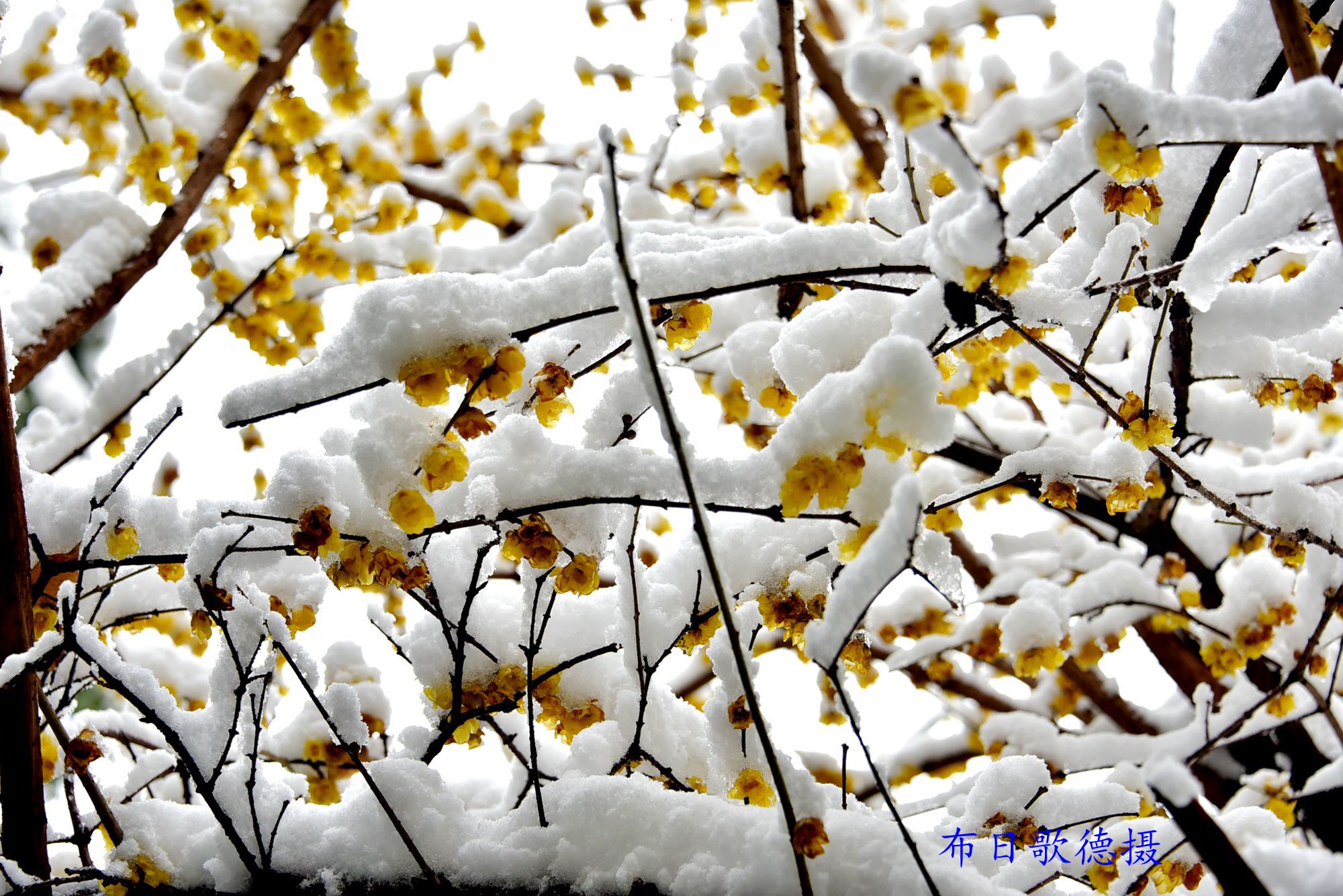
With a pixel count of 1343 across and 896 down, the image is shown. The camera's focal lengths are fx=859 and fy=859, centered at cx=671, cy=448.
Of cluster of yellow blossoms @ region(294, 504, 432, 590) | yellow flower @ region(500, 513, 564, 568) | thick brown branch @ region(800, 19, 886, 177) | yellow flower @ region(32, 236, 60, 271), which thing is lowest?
cluster of yellow blossoms @ region(294, 504, 432, 590)

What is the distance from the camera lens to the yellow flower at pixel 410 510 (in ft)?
3.93

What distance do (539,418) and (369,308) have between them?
0.31 metres

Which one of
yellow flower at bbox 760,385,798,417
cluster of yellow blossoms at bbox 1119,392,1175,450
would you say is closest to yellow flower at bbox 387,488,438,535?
yellow flower at bbox 760,385,798,417

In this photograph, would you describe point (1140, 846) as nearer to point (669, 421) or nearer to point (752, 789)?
point (752, 789)

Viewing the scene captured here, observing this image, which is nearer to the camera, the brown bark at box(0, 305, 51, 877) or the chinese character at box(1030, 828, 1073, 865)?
the brown bark at box(0, 305, 51, 877)

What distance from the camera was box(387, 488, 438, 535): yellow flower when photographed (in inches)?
47.2

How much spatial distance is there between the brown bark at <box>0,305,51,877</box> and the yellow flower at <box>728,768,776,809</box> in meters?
1.07

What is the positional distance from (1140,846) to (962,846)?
0.41 m

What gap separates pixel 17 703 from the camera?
4.26ft

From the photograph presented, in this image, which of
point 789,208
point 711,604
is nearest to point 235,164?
point 789,208

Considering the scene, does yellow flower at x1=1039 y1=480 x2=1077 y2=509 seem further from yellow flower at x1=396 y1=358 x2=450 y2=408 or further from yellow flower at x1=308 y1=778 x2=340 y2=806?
yellow flower at x1=308 y1=778 x2=340 y2=806

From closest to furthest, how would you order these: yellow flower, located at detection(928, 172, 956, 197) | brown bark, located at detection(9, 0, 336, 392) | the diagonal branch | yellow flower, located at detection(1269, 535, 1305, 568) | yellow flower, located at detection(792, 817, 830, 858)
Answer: the diagonal branch
yellow flower, located at detection(792, 817, 830, 858)
yellow flower, located at detection(1269, 535, 1305, 568)
yellow flower, located at detection(928, 172, 956, 197)
brown bark, located at detection(9, 0, 336, 392)

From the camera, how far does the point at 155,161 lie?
2.79m

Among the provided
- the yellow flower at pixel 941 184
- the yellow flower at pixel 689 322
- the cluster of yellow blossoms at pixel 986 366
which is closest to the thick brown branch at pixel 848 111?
the cluster of yellow blossoms at pixel 986 366
